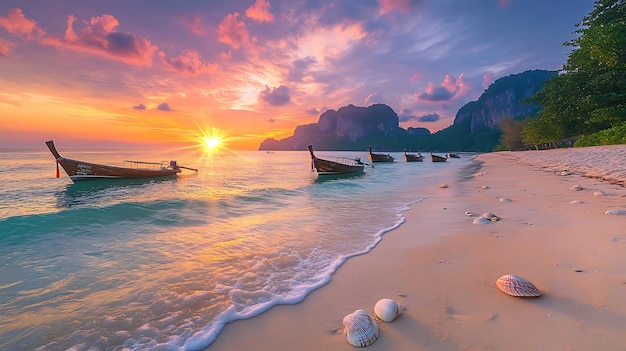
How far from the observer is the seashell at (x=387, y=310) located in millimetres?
3033

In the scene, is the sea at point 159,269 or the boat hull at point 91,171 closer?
the sea at point 159,269

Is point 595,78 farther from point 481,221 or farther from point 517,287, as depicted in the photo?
point 517,287

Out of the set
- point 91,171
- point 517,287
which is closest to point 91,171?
point 91,171

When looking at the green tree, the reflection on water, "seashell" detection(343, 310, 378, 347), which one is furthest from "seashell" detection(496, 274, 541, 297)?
the green tree

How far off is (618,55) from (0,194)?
164ft

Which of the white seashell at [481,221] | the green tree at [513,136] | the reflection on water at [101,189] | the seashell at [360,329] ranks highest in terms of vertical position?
the green tree at [513,136]

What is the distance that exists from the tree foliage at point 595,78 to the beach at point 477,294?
26326 millimetres

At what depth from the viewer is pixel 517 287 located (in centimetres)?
332

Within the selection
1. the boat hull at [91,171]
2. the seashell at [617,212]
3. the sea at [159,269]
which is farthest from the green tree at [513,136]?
the boat hull at [91,171]

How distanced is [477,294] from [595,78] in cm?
3674

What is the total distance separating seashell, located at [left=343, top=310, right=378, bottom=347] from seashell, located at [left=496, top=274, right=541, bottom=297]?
72.8 inches

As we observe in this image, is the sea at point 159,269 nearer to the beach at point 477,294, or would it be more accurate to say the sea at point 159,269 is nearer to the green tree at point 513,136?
the beach at point 477,294

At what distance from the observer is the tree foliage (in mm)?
22391

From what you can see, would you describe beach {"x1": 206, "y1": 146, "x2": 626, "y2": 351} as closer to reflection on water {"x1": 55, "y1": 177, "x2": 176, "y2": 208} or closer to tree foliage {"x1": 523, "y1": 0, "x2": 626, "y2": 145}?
reflection on water {"x1": 55, "y1": 177, "x2": 176, "y2": 208}
